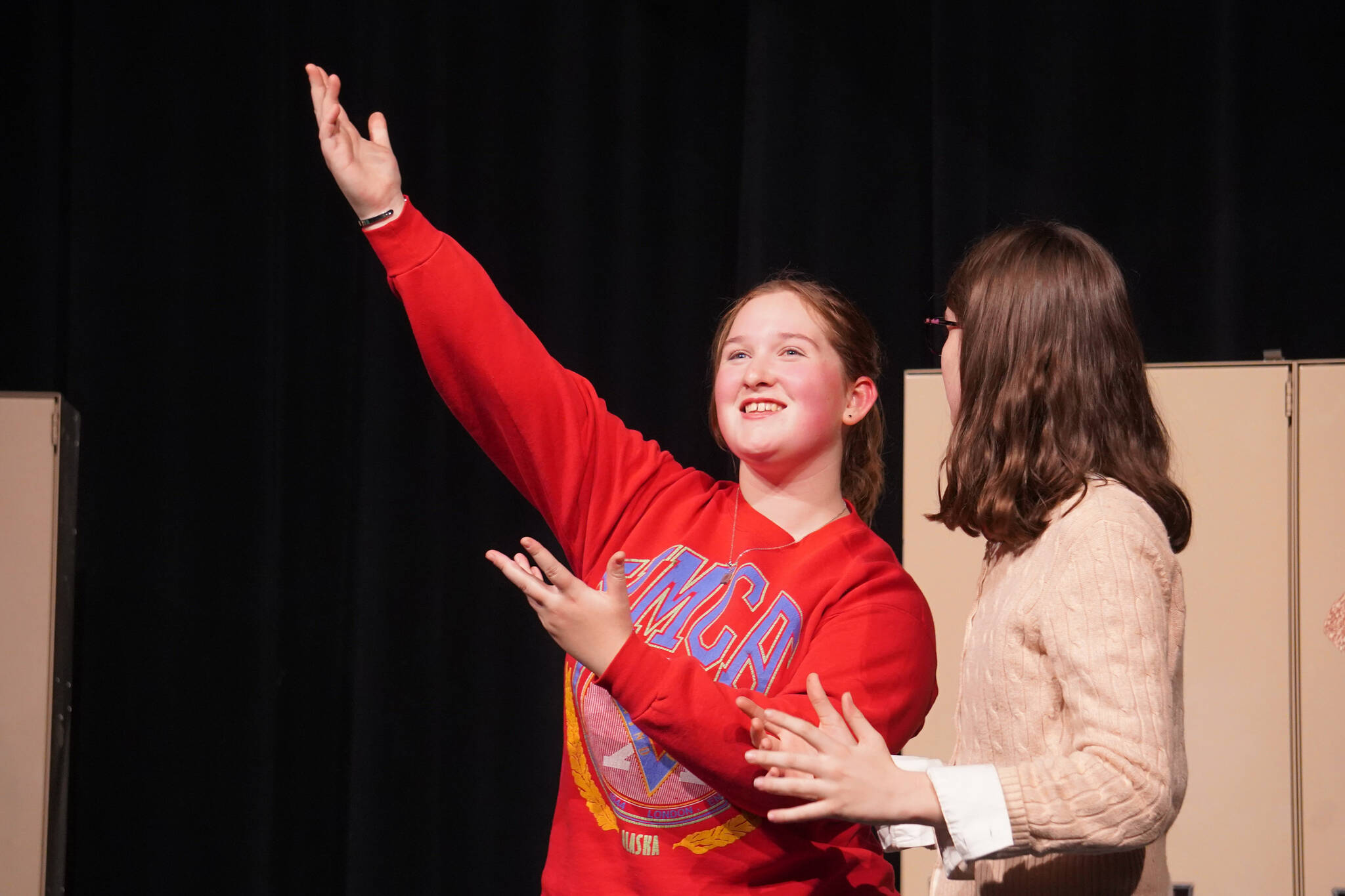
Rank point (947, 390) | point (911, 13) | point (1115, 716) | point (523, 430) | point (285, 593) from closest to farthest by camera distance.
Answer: point (1115, 716) < point (947, 390) < point (523, 430) < point (911, 13) < point (285, 593)

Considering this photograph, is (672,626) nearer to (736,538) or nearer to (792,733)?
(736,538)

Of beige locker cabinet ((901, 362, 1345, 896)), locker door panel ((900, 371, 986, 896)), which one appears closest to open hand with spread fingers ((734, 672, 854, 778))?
locker door panel ((900, 371, 986, 896))

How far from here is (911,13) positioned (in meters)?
3.02

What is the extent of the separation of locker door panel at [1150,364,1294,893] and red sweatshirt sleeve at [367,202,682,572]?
100cm

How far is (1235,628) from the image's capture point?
214 cm

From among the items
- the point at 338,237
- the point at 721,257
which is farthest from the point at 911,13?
the point at 338,237

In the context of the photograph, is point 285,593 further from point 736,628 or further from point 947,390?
point 947,390

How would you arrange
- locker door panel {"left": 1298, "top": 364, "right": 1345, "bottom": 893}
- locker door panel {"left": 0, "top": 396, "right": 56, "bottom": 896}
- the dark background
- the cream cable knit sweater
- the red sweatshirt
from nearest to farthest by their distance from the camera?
1. the cream cable knit sweater
2. the red sweatshirt
3. locker door panel {"left": 1298, "top": 364, "right": 1345, "bottom": 893}
4. locker door panel {"left": 0, "top": 396, "right": 56, "bottom": 896}
5. the dark background

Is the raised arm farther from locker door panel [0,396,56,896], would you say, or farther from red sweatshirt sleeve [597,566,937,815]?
locker door panel [0,396,56,896]

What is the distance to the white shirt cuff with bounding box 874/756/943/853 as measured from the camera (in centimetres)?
130

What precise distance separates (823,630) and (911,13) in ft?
6.58

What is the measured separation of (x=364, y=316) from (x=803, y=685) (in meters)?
2.13

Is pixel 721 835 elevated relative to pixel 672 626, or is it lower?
lower

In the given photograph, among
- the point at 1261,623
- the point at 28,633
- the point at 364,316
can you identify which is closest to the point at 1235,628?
the point at 1261,623
